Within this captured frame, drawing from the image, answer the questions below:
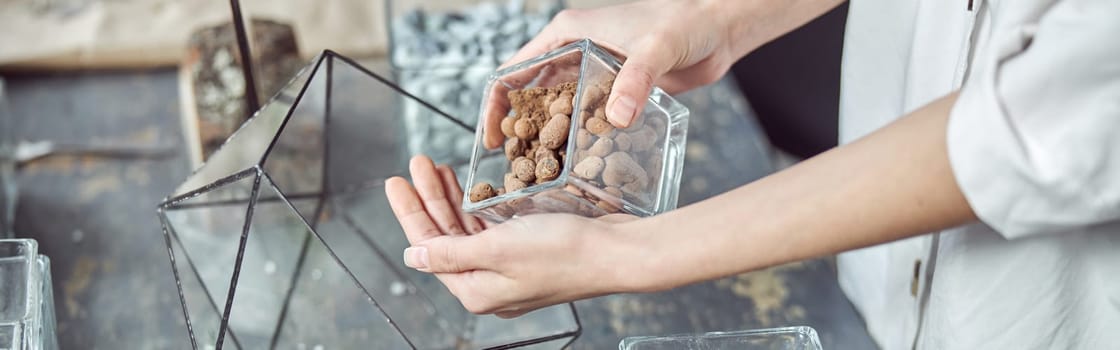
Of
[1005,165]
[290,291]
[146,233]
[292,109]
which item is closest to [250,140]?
[292,109]

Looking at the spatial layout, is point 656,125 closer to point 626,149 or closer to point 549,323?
point 626,149

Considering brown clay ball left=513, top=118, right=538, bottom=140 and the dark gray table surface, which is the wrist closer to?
brown clay ball left=513, top=118, right=538, bottom=140

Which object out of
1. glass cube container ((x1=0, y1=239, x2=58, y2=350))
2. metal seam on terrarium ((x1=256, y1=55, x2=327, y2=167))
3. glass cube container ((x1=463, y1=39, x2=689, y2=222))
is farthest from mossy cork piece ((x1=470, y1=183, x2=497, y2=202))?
glass cube container ((x1=0, y1=239, x2=58, y2=350))

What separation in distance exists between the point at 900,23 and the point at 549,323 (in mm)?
307

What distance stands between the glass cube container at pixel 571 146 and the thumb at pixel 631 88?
1 cm

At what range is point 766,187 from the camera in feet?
1.32

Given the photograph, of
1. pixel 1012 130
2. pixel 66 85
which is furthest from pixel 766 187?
pixel 66 85

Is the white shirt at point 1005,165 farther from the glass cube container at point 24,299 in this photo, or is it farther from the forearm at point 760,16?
the glass cube container at point 24,299

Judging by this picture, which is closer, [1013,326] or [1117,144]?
[1117,144]

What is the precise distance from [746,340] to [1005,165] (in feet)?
0.61

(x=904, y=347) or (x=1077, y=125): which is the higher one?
(x=1077, y=125)

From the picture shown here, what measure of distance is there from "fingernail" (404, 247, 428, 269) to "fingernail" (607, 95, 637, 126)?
0.12m

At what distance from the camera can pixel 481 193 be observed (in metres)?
0.48

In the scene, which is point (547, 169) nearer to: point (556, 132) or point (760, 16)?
point (556, 132)
